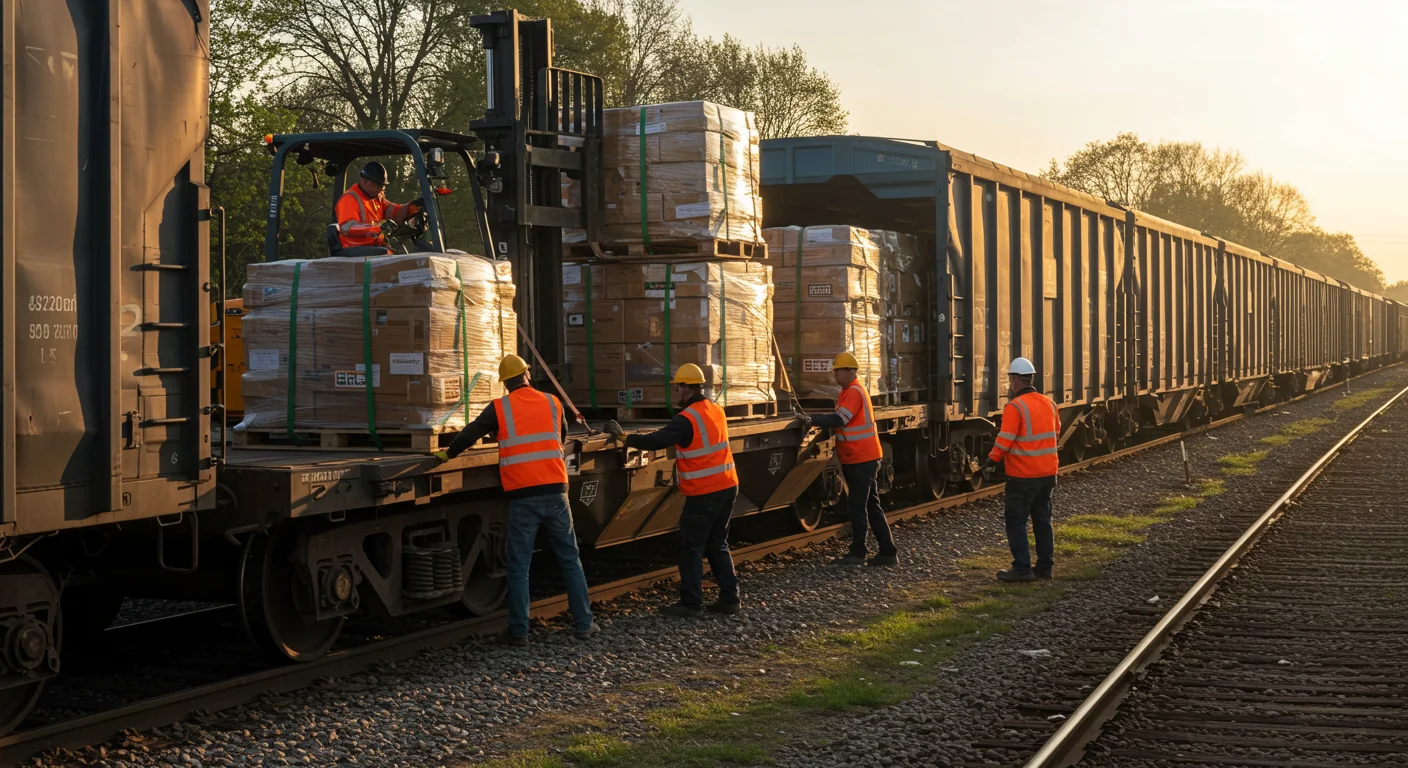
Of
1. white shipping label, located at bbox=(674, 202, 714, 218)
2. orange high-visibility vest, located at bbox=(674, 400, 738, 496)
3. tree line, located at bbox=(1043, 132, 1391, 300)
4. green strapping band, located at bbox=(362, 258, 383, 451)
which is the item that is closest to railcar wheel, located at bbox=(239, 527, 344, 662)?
green strapping band, located at bbox=(362, 258, 383, 451)

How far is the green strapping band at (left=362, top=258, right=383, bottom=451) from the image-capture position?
7.06 meters

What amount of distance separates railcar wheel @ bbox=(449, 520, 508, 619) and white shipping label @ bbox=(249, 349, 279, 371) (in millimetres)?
1522

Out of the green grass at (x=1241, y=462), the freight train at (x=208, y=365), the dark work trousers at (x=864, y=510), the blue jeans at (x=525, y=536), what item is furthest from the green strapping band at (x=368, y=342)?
the green grass at (x=1241, y=462)

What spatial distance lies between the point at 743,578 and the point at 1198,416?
19695 millimetres

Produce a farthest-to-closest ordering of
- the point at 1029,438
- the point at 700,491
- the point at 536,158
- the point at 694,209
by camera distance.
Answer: the point at 1029,438 < the point at 694,209 < the point at 536,158 < the point at 700,491

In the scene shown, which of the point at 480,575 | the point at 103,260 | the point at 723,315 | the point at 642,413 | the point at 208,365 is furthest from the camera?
the point at 642,413

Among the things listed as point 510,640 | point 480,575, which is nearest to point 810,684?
point 510,640

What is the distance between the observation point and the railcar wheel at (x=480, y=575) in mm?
8023

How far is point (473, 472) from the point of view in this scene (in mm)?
7586

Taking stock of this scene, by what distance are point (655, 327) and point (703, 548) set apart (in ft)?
5.30

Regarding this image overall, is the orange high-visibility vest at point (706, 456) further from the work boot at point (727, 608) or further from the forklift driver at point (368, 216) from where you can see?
the forklift driver at point (368, 216)

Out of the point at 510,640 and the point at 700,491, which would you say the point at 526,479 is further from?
the point at 700,491

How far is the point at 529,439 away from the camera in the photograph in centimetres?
749

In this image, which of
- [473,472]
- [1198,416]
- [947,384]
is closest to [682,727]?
[473,472]
